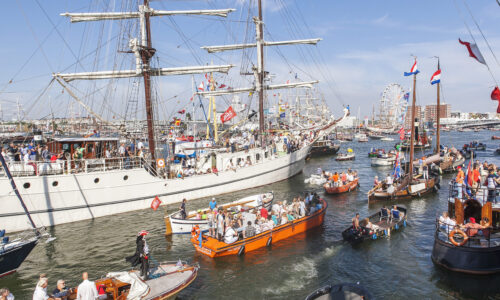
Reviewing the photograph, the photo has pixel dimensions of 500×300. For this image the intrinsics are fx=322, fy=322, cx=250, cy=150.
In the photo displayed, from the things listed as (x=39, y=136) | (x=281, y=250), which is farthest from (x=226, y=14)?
(x=281, y=250)

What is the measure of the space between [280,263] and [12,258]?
11798mm

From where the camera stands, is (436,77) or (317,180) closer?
(436,77)

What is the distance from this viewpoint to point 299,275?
13.9 meters

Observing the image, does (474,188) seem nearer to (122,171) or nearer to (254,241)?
(254,241)

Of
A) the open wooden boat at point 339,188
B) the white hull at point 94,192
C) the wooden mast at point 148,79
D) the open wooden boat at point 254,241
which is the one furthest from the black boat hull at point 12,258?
the open wooden boat at point 339,188

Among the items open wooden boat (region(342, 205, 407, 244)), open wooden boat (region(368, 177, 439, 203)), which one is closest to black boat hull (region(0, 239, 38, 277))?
open wooden boat (region(342, 205, 407, 244))

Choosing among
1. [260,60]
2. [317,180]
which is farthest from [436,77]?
[260,60]

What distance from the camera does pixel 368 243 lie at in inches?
685

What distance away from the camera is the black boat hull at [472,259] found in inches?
496

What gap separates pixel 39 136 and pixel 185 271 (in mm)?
15136

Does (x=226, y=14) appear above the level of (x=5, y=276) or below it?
above

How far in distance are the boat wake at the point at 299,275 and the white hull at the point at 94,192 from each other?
13.9 metres

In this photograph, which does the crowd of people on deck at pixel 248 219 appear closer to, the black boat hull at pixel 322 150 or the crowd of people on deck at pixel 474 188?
the crowd of people on deck at pixel 474 188

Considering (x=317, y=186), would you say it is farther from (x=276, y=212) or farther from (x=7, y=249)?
(x=7, y=249)
